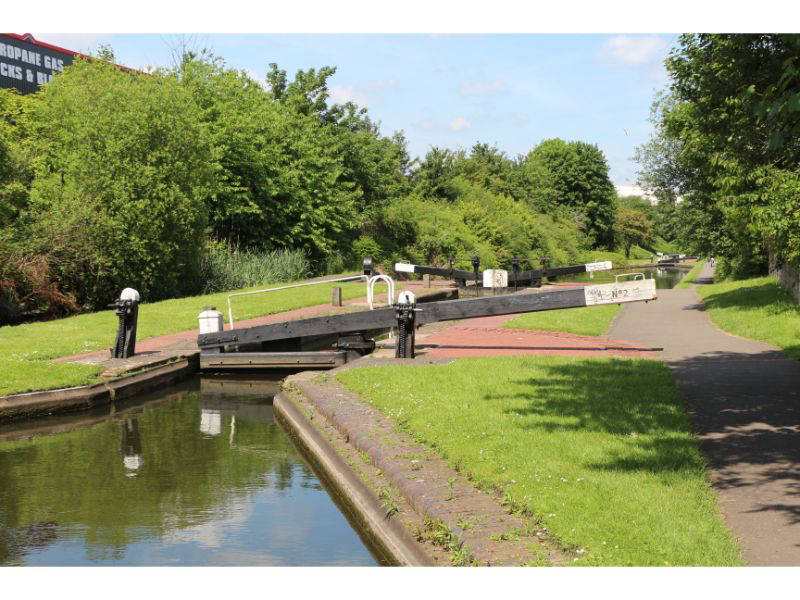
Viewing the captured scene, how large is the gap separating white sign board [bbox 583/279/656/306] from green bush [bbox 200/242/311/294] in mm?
19584

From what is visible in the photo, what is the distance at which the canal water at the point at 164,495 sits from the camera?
7.44 meters

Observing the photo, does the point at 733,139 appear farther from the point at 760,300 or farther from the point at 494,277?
the point at 494,277

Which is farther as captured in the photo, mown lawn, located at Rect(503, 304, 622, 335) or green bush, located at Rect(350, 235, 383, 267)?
green bush, located at Rect(350, 235, 383, 267)

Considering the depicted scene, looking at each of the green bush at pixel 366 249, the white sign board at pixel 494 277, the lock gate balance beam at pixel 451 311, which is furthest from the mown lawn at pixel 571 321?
the green bush at pixel 366 249

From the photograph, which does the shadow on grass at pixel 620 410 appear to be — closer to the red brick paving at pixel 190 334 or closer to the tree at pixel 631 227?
the red brick paving at pixel 190 334

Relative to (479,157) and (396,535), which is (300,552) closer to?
(396,535)

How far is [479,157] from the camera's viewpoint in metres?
75.8

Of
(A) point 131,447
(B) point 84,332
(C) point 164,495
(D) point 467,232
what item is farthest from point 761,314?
(D) point 467,232

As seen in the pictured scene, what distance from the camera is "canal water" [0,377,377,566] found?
7.44 meters

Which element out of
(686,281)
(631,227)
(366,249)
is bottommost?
(686,281)

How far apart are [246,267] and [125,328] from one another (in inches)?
689

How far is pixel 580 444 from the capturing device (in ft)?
27.1

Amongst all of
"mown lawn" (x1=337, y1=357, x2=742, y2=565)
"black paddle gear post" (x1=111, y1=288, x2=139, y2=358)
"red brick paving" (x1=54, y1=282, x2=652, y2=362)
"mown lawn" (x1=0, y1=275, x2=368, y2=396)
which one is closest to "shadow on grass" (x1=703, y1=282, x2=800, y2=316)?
"red brick paving" (x1=54, y1=282, x2=652, y2=362)

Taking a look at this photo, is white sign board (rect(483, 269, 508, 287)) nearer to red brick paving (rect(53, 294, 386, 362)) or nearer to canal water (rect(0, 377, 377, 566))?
red brick paving (rect(53, 294, 386, 362))
